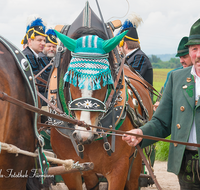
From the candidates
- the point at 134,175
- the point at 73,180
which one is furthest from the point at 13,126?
the point at 134,175

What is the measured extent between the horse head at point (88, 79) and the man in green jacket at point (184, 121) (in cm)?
36

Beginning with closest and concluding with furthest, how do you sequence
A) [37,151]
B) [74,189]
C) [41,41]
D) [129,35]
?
[37,151]
[74,189]
[41,41]
[129,35]

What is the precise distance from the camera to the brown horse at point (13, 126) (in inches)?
74.4

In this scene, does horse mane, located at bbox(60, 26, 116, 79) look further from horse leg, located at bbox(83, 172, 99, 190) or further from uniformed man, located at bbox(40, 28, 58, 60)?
uniformed man, located at bbox(40, 28, 58, 60)

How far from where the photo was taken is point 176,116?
2.47 meters

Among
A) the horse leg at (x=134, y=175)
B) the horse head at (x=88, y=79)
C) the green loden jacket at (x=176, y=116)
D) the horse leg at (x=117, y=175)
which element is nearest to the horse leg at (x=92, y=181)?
the horse leg at (x=134, y=175)

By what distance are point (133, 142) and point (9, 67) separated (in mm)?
1103

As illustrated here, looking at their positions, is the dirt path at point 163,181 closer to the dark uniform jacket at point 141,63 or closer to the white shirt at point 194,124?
the dark uniform jacket at point 141,63

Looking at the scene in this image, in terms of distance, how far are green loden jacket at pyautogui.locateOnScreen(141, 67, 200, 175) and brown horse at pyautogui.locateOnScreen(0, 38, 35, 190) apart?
962mm

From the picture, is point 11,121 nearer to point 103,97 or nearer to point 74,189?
point 103,97

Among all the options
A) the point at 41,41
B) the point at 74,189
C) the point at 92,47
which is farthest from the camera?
the point at 41,41

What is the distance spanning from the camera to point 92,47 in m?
2.77

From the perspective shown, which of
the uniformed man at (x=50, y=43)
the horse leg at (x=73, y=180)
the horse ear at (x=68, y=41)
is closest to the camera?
the horse ear at (x=68, y=41)

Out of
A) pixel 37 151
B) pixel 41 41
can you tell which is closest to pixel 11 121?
pixel 37 151
